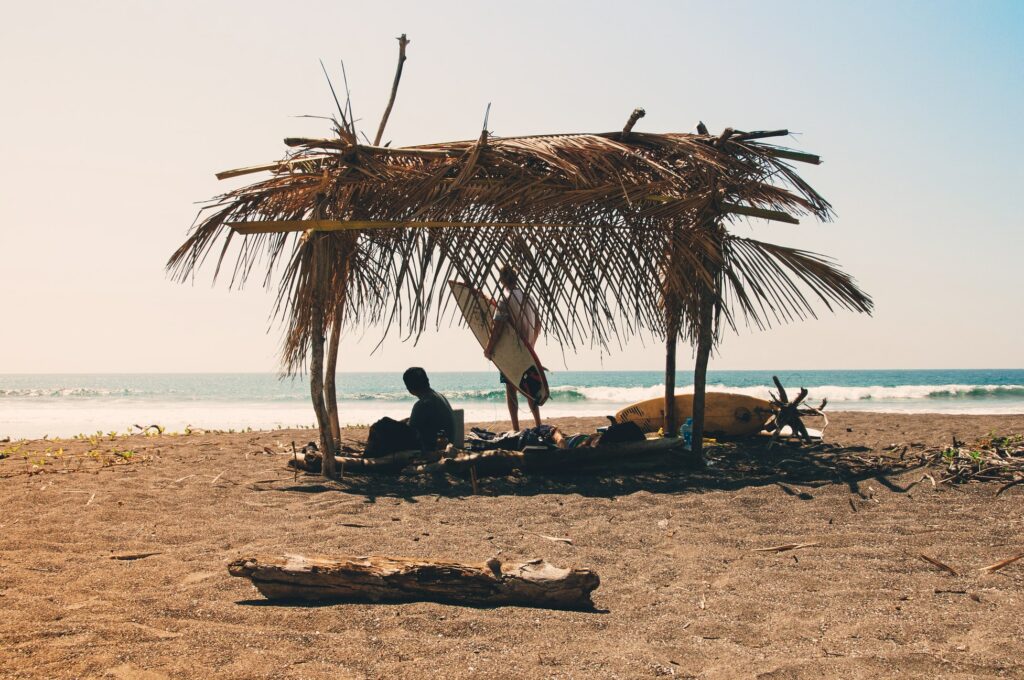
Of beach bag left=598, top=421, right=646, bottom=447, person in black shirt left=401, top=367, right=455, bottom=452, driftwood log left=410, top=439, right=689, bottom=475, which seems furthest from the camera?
person in black shirt left=401, top=367, right=455, bottom=452

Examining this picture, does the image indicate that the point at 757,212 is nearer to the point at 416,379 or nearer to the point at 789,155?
the point at 789,155

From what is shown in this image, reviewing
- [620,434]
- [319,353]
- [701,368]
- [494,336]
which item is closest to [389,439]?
[319,353]

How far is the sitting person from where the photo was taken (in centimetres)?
622

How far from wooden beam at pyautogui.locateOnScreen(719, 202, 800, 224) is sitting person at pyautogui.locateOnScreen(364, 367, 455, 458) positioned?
9.51ft

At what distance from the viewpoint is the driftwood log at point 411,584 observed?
3.03 m

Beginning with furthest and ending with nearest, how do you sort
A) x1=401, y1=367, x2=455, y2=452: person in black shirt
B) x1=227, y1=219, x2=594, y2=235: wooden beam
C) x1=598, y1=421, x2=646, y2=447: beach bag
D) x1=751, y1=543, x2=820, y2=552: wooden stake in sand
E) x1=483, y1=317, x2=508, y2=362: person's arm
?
x1=483, y1=317, x2=508, y2=362: person's arm < x1=401, y1=367, x2=455, y2=452: person in black shirt < x1=598, y1=421, x2=646, y2=447: beach bag < x1=227, y1=219, x2=594, y2=235: wooden beam < x1=751, y1=543, x2=820, y2=552: wooden stake in sand

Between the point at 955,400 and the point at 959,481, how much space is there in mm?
26370

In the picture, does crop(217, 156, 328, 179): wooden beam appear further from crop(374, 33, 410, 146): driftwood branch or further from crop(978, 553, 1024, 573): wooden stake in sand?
crop(978, 553, 1024, 573): wooden stake in sand

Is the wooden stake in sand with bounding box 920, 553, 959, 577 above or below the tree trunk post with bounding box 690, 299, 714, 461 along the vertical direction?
below

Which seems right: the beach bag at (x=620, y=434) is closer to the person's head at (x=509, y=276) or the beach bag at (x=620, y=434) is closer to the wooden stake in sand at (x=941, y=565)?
the person's head at (x=509, y=276)

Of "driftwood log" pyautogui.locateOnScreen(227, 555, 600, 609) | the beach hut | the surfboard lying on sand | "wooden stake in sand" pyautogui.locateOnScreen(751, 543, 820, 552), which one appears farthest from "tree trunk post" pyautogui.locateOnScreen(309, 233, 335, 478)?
"wooden stake in sand" pyautogui.locateOnScreen(751, 543, 820, 552)

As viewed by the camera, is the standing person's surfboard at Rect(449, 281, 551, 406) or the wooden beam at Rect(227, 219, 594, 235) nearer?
the wooden beam at Rect(227, 219, 594, 235)

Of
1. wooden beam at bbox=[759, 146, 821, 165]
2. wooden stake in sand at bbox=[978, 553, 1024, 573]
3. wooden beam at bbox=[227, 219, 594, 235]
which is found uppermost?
wooden beam at bbox=[759, 146, 821, 165]

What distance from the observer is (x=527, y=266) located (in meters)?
5.74
